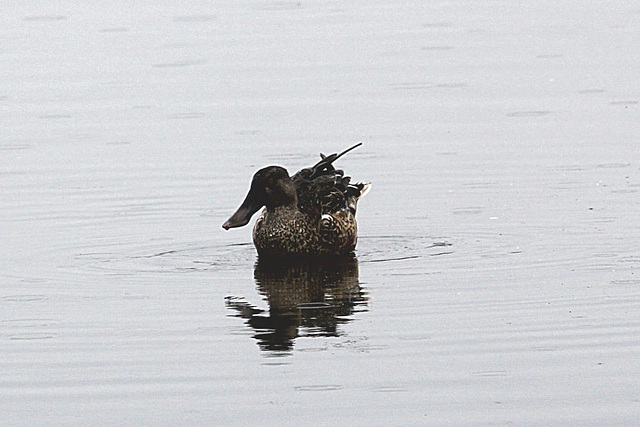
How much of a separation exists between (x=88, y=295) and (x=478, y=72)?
9.69 m

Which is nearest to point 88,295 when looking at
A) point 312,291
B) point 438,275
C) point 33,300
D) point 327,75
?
point 33,300

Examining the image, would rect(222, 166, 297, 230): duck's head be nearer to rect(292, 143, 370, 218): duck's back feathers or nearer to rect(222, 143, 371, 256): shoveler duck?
rect(222, 143, 371, 256): shoveler duck

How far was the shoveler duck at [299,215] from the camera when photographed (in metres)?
11.0

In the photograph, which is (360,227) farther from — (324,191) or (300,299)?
(300,299)

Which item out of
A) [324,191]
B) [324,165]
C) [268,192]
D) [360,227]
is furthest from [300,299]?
[360,227]

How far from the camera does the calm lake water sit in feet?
23.9

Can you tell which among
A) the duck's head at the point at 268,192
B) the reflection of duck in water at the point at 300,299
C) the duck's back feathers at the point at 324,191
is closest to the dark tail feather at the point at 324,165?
the duck's back feathers at the point at 324,191

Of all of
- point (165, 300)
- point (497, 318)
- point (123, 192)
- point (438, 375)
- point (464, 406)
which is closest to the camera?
point (464, 406)

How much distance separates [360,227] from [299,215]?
876 millimetres

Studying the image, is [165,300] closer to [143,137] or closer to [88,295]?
[88,295]

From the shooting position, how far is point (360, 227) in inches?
467

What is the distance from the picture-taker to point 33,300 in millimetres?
9500

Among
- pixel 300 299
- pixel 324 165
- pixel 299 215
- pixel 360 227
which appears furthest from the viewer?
pixel 360 227

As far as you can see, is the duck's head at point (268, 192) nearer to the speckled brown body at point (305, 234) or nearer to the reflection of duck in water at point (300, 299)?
the speckled brown body at point (305, 234)
